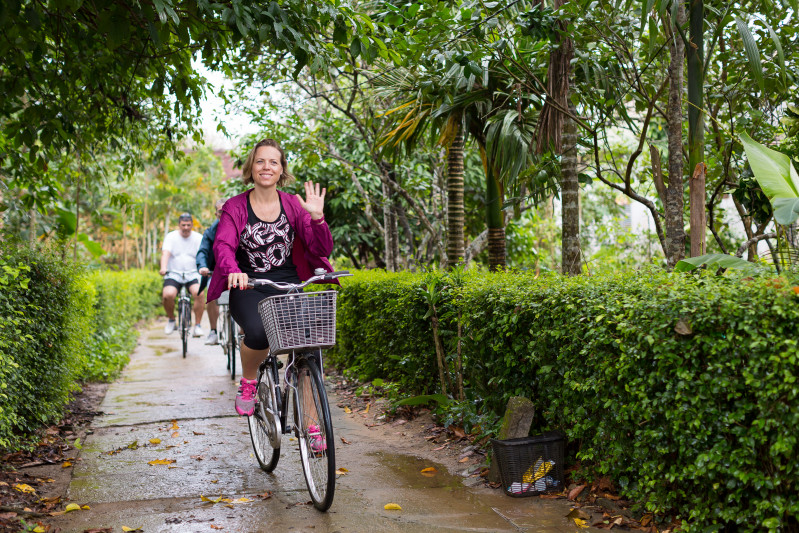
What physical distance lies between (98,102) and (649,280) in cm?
560

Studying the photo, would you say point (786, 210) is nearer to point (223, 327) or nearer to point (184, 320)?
point (223, 327)

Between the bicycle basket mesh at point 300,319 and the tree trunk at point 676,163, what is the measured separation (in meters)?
2.97

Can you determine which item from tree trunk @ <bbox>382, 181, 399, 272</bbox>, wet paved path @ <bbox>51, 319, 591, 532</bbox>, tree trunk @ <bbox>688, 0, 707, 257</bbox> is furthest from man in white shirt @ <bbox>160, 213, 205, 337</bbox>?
tree trunk @ <bbox>688, 0, 707, 257</bbox>

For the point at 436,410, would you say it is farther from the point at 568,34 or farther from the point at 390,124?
the point at 390,124

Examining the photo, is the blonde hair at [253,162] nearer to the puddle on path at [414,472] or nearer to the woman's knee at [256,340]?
the woman's knee at [256,340]

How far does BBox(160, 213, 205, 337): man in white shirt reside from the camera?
1113 centimetres

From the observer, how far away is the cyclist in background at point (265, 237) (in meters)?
4.82

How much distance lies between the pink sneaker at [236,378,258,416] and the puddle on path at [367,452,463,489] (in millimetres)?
997

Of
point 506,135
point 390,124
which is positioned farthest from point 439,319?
point 390,124

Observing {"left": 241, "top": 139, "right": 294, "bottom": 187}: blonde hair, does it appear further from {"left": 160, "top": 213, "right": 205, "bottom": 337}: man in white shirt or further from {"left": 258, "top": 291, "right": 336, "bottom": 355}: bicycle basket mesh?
{"left": 160, "top": 213, "right": 205, "bottom": 337}: man in white shirt

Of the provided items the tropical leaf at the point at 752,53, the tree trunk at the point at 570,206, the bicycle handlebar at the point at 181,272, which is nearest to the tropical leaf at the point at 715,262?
the tropical leaf at the point at 752,53

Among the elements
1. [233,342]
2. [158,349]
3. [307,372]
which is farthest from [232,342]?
→ [307,372]

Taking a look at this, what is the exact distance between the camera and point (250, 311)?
15.9 feet

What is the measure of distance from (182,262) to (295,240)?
6.72m
